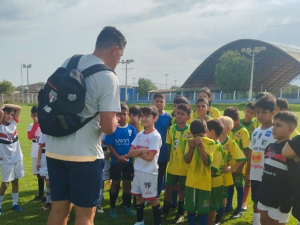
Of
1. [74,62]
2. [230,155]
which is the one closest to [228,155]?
[230,155]

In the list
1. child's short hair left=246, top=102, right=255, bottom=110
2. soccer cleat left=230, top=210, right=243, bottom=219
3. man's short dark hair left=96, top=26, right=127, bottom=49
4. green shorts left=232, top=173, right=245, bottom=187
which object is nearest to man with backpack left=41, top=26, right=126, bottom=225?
man's short dark hair left=96, top=26, right=127, bottom=49

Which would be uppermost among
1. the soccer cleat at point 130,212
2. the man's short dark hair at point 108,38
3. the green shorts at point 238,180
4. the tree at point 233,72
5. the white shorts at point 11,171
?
the tree at point 233,72

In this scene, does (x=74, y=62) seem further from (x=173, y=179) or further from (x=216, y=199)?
(x=173, y=179)

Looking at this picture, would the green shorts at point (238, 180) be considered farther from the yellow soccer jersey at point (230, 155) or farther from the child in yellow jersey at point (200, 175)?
the child in yellow jersey at point (200, 175)

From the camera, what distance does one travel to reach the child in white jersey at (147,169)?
4090mm

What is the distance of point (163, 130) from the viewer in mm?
5285

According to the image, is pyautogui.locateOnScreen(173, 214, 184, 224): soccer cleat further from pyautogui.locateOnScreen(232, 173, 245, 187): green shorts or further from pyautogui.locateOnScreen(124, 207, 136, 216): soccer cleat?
pyautogui.locateOnScreen(232, 173, 245, 187): green shorts

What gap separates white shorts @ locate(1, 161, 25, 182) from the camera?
479 centimetres

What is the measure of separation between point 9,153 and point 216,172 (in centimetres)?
336

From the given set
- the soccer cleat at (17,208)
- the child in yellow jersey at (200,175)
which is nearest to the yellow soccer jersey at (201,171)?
the child in yellow jersey at (200,175)

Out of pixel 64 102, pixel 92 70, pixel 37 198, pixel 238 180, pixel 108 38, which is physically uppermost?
pixel 108 38

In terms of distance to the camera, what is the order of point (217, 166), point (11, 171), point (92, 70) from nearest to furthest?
point (92, 70)
point (217, 166)
point (11, 171)

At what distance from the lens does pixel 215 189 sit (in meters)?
3.98

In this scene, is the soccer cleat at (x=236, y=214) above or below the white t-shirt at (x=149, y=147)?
below
